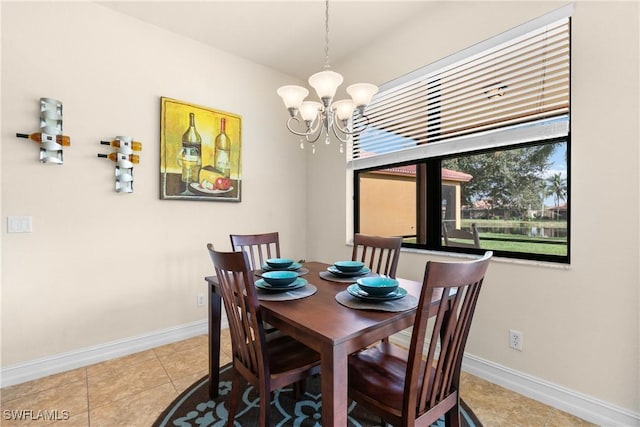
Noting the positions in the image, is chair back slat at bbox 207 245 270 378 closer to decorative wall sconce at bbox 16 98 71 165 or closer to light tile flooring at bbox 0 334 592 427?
light tile flooring at bbox 0 334 592 427

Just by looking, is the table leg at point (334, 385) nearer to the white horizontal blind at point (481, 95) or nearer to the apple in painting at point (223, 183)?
the white horizontal blind at point (481, 95)

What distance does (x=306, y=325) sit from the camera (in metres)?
1.15

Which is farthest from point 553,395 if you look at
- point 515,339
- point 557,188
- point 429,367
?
point 429,367

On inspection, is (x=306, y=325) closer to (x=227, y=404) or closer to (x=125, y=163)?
(x=227, y=404)

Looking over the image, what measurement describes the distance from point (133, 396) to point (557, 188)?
9.71 ft

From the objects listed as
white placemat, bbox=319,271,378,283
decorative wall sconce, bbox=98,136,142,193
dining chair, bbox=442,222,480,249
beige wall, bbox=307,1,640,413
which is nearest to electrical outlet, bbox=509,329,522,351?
beige wall, bbox=307,1,640,413

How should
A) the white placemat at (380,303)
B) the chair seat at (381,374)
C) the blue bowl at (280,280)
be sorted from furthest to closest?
1. the blue bowl at (280,280)
2. the white placemat at (380,303)
3. the chair seat at (381,374)

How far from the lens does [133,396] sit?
6.27 feet

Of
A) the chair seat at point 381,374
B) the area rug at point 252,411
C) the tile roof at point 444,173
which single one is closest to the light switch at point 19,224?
the area rug at point 252,411

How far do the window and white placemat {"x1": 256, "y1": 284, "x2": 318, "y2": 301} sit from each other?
4.58 feet

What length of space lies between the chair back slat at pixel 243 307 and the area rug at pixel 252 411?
50cm

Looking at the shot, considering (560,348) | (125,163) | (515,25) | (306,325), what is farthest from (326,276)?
(515,25)

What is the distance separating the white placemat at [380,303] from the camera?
1304 millimetres

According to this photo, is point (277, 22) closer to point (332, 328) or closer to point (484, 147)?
point (484, 147)
